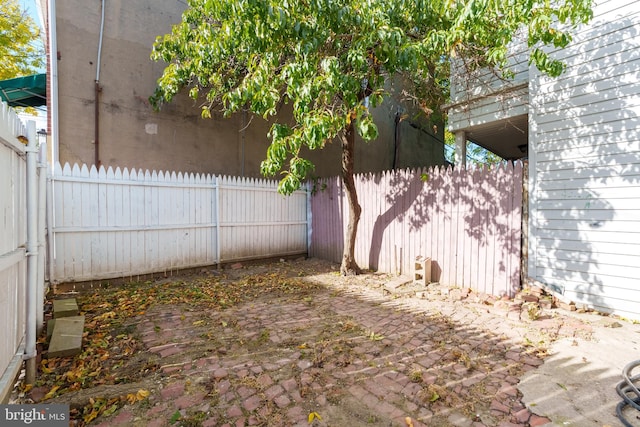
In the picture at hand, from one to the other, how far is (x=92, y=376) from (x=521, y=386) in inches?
137

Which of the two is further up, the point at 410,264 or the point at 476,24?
the point at 476,24

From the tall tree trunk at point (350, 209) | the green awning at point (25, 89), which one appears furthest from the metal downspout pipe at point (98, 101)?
the tall tree trunk at point (350, 209)

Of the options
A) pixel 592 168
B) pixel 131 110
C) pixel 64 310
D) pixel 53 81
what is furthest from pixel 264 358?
pixel 53 81

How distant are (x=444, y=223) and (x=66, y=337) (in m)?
5.26

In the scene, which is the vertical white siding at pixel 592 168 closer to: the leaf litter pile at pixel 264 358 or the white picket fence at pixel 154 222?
the leaf litter pile at pixel 264 358

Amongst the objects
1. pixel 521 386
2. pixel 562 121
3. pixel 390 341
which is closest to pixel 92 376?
Answer: pixel 390 341

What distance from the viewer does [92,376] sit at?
245 centimetres

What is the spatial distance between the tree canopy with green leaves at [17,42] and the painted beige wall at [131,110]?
7.18 metres

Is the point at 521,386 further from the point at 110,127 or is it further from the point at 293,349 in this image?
the point at 110,127

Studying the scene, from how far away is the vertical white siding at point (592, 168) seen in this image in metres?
3.74

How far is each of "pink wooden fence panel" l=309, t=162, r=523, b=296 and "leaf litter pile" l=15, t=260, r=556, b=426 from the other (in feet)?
4.88

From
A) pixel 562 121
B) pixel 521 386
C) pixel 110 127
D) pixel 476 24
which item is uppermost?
pixel 476 24

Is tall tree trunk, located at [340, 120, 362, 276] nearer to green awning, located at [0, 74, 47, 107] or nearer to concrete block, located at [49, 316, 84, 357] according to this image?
concrete block, located at [49, 316, 84, 357]

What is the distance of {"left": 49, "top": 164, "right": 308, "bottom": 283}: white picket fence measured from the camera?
4629 mm
